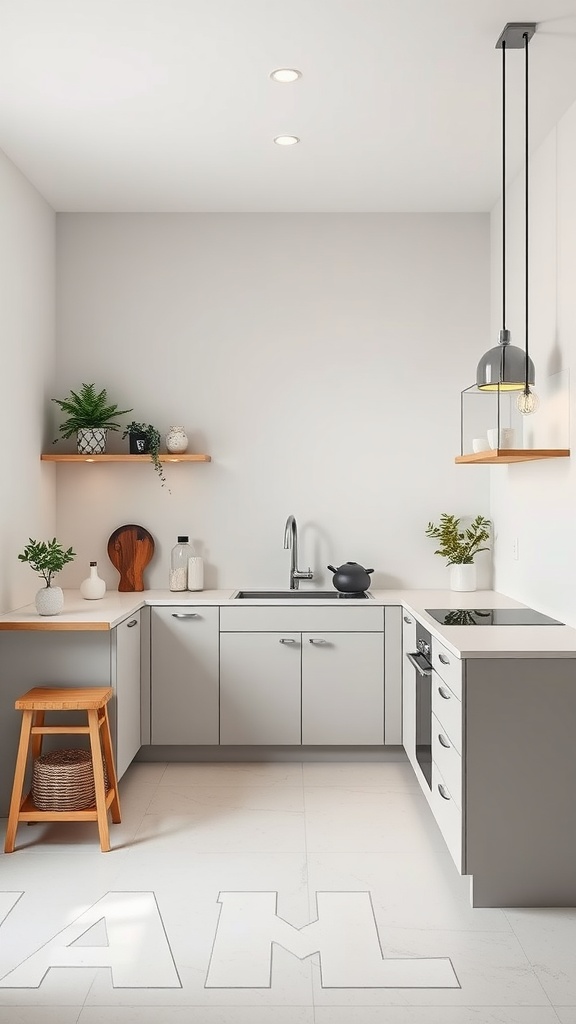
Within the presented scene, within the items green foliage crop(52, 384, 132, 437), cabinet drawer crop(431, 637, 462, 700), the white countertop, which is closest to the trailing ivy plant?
green foliage crop(52, 384, 132, 437)

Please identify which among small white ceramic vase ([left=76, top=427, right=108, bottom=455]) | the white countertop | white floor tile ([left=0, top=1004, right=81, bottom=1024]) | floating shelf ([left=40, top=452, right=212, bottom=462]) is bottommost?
white floor tile ([left=0, top=1004, right=81, bottom=1024])

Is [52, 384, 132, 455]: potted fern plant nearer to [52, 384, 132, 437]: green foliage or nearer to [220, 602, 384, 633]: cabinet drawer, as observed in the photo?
[52, 384, 132, 437]: green foliage

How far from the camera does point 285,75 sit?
299 centimetres

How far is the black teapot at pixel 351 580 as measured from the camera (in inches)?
165

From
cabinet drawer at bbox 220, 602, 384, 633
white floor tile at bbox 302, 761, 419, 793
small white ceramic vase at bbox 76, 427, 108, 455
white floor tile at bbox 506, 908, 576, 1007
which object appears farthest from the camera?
small white ceramic vase at bbox 76, 427, 108, 455

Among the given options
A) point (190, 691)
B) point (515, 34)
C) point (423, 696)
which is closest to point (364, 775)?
point (423, 696)

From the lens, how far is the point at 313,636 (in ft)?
13.2

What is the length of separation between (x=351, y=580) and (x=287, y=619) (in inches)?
15.6

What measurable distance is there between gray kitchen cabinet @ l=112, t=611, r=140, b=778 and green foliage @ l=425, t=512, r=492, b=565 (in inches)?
62.1

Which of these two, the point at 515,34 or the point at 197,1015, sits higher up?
the point at 515,34

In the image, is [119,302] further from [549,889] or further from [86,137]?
[549,889]

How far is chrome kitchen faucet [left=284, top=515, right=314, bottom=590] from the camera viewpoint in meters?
4.33

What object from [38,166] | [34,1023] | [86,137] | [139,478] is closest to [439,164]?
[86,137]

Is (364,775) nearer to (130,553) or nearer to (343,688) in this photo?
(343,688)
